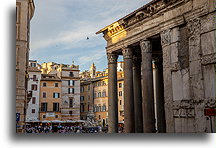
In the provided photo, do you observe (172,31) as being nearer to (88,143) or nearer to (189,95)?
(189,95)

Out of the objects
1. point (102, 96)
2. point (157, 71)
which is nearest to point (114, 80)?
point (157, 71)

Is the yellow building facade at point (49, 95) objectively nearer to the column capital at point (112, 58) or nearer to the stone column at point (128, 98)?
the column capital at point (112, 58)

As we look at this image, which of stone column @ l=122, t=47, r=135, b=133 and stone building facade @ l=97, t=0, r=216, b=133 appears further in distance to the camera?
stone column @ l=122, t=47, r=135, b=133

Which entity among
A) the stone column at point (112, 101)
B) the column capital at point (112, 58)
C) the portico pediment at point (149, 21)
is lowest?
the stone column at point (112, 101)

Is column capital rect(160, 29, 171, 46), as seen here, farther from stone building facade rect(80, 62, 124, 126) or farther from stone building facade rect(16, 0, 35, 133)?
stone building facade rect(80, 62, 124, 126)

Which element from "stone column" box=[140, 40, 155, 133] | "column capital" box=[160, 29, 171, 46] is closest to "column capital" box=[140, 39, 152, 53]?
"stone column" box=[140, 40, 155, 133]

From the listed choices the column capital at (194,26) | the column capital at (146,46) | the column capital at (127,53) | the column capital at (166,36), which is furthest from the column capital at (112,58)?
the column capital at (194,26)

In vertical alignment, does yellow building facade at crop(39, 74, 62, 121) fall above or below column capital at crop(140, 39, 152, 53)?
below

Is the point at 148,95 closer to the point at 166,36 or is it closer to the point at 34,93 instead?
the point at 166,36

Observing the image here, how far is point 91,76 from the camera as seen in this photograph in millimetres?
36000

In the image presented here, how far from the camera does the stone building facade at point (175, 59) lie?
9250mm

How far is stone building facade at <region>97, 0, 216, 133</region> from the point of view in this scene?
925 cm

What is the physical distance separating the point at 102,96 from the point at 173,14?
79.7 feet

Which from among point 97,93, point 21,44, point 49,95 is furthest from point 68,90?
point 97,93
